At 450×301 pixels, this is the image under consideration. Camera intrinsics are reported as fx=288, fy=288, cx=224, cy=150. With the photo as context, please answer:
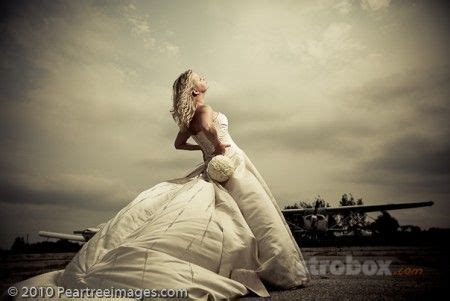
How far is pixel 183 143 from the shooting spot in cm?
334

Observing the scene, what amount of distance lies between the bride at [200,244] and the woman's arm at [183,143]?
347 millimetres

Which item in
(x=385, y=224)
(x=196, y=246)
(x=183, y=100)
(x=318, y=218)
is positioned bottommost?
(x=385, y=224)

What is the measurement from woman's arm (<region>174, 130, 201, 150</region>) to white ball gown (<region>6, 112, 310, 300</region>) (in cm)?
66

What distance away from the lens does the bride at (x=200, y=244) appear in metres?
1.67

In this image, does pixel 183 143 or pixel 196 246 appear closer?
pixel 196 246

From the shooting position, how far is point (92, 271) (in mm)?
→ 1718

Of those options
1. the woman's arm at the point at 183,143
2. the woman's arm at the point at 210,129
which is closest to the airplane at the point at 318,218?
the woman's arm at the point at 183,143

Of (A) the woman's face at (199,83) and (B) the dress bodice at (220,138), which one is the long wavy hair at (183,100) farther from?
(B) the dress bodice at (220,138)

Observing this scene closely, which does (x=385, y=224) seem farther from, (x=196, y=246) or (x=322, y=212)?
(x=196, y=246)

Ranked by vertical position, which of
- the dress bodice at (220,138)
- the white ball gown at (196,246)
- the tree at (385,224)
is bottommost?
the tree at (385,224)

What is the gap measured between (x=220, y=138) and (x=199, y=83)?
2.15 feet

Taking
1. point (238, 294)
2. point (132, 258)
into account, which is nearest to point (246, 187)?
point (238, 294)

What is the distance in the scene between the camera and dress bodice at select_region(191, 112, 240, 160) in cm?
298

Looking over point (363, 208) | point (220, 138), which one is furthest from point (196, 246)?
point (363, 208)
